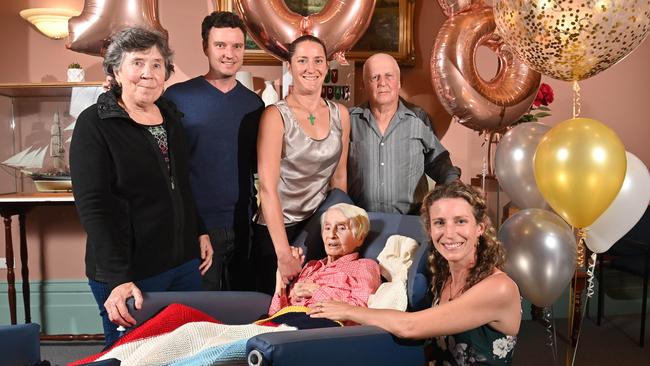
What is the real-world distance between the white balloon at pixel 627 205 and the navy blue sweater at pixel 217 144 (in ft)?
4.39

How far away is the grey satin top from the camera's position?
2447 mm

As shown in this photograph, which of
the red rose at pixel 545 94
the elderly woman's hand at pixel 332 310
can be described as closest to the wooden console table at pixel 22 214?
the elderly woman's hand at pixel 332 310

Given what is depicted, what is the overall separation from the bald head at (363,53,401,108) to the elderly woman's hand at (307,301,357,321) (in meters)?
1.03

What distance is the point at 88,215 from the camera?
6.45 ft

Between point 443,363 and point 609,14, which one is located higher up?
point 609,14

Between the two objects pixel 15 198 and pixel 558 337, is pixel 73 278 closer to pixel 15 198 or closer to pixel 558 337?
pixel 15 198

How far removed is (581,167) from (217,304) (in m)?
1.28

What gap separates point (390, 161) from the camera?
279 cm

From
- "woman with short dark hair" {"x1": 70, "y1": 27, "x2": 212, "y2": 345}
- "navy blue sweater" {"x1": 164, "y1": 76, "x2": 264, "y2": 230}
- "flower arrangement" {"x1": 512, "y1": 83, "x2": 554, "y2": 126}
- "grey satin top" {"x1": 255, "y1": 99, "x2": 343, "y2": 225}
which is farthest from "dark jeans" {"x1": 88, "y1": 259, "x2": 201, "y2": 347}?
"flower arrangement" {"x1": 512, "y1": 83, "x2": 554, "y2": 126}

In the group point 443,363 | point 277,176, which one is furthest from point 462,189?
point 277,176

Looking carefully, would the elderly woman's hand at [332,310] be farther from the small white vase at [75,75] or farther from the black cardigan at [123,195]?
the small white vase at [75,75]

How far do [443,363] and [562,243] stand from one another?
28.9 inches

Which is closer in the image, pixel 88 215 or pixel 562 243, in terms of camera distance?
pixel 88 215

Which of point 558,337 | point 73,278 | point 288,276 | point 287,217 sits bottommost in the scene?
point 558,337
